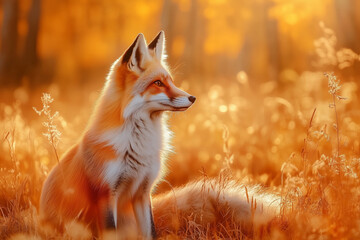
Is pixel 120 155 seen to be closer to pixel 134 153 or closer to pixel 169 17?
pixel 134 153

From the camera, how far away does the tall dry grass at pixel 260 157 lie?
9.76 ft

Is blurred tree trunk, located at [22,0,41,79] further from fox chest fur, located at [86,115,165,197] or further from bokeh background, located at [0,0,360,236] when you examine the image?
fox chest fur, located at [86,115,165,197]

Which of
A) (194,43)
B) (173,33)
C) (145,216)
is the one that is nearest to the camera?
(145,216)

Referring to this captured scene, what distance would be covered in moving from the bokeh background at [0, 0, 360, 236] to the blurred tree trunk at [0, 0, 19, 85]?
0.04 meters

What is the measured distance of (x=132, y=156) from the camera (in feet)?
10.8

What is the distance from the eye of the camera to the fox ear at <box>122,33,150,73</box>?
341cm

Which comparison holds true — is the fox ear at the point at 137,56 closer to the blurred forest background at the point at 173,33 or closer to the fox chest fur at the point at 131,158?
the fox chest fur at the point at 131,158

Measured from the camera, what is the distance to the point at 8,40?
15133 mm

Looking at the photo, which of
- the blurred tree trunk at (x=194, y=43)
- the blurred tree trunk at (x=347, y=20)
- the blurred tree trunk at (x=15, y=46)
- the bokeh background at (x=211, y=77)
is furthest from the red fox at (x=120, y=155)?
the blurred tree trunk at (x=15, y=46)

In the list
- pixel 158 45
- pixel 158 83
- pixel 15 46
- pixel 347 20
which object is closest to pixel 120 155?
pixel 158 83

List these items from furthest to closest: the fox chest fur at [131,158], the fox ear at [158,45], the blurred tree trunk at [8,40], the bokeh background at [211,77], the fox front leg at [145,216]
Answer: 1. the blurred tree trunk at [8,40]
2. the bokeh background at [211,77]
3. the fox ear at [158,45]
4. the fox front leg at [145,216]
5. the fox chest fur at [131,158]

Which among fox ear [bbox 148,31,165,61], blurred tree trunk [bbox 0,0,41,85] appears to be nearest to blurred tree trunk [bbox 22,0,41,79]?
blurred tree trunk [bbox 0,0,41,85]

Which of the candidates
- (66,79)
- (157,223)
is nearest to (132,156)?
(157,223)

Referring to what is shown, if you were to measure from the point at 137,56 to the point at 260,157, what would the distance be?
10.1 ft
